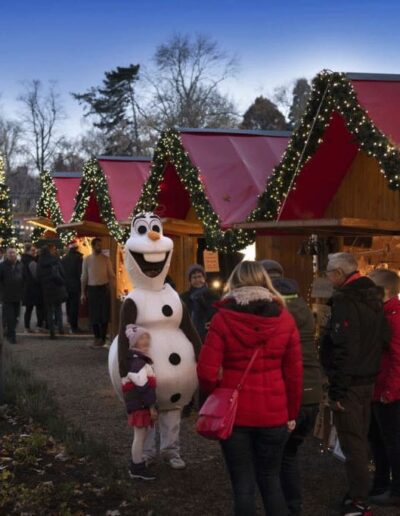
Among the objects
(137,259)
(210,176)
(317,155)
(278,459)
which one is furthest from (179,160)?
(278,459)

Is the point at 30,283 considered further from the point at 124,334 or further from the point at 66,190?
the point at 124,334

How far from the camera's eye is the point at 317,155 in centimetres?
845

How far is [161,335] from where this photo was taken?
6.27m

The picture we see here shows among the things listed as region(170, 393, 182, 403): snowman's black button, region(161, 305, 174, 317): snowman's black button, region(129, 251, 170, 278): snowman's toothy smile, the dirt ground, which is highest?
region(129, 251, 170, 278): snowman's toothy smile

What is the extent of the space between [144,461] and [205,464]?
70 cm

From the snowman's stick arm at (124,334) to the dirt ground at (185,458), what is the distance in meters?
1.01

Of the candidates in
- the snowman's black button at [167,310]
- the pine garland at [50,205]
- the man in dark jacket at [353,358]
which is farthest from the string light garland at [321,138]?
the pine garland at [50,205]

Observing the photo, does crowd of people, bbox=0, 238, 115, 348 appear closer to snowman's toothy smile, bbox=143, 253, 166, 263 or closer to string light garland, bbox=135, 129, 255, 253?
string light garland, bbox=135, 129, 255, 253

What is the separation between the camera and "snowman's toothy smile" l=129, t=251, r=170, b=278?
6.46m

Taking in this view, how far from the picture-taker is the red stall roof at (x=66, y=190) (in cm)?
1770

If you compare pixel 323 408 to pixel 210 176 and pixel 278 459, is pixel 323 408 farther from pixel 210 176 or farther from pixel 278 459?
pixel 210 176

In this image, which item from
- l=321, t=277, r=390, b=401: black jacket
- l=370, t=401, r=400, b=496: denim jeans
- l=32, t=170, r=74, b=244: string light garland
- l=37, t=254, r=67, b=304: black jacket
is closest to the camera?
l=321, t=277, r=390, b=401: black jacket

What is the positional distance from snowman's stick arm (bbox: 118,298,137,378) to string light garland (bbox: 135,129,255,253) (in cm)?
→ 346

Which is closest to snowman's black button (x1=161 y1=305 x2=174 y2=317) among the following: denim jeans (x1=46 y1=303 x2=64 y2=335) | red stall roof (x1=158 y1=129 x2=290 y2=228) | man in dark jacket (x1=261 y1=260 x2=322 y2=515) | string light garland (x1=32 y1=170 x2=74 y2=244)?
man in dark jacket (x1=261 y1=260 x2=322 y2=515)
